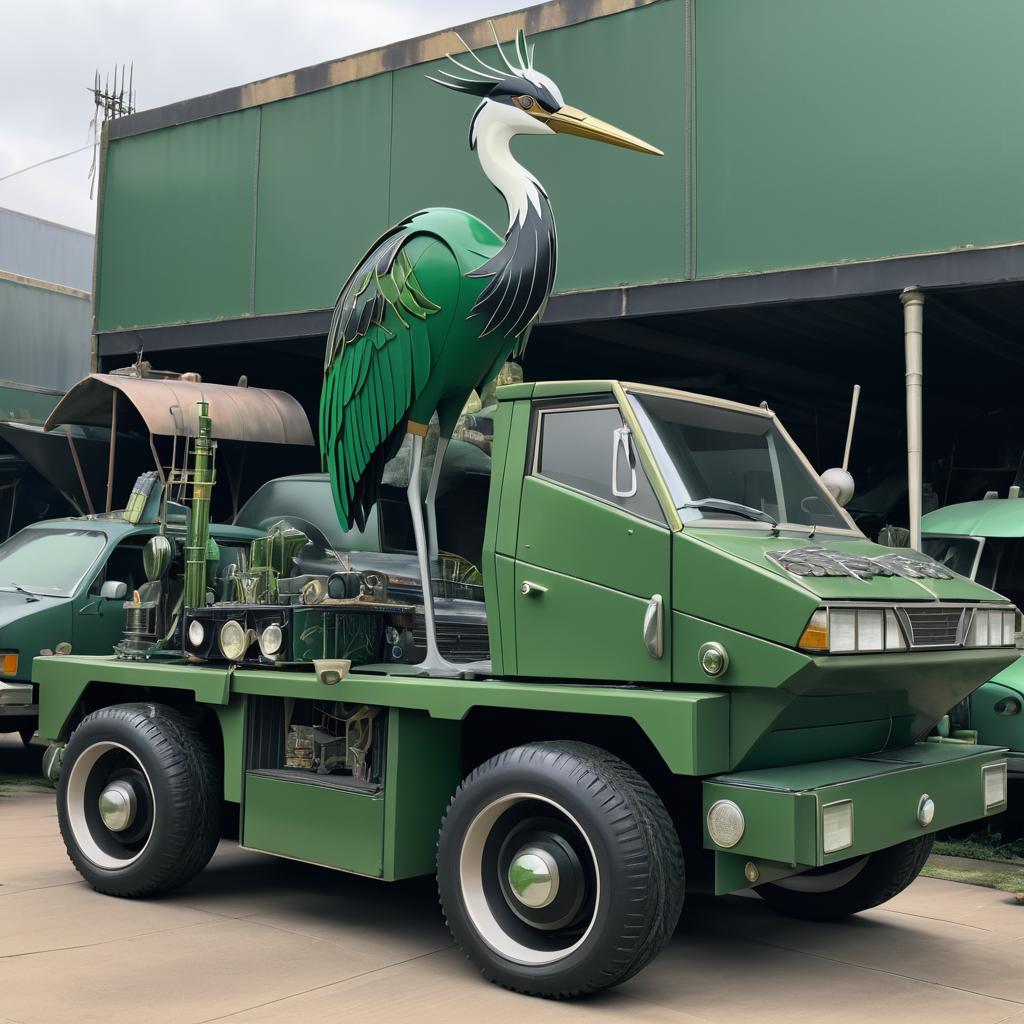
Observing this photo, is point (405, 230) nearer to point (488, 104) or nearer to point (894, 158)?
point (488, 104)

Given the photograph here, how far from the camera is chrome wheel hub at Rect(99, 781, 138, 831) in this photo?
6133 mm

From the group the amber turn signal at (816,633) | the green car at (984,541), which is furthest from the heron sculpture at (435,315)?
the green car at (984,541)

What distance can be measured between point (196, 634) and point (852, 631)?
11.0 feet

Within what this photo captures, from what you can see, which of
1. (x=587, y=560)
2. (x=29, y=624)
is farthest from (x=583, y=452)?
(x=29, y=624)

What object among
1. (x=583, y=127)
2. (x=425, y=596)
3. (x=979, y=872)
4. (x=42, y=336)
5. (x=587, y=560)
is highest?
(x=42, y=336)

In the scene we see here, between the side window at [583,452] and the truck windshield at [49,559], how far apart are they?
5728mm

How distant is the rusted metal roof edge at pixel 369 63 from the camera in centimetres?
1162

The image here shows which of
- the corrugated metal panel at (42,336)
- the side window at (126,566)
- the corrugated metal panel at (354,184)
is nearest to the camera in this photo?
the side window at (126,566)

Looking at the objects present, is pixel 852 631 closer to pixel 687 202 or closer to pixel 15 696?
pixel 15 696

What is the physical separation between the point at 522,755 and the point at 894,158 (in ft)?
23.2

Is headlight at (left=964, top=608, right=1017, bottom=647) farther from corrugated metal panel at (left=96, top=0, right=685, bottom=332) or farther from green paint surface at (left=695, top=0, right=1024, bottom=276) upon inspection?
corrugated metal panel at (left=96, top=0, right=685, bottom=332)

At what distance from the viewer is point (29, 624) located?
9.26 meters

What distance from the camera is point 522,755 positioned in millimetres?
4762

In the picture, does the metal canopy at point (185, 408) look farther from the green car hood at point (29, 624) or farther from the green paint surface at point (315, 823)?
the green paint surface at point (315, 823)
